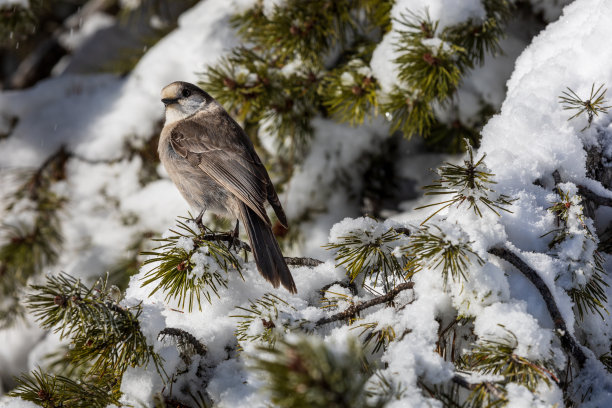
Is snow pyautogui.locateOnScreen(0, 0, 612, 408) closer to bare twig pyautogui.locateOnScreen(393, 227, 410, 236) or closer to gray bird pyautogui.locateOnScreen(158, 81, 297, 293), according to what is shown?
bare twig pyautogui.locateOnScreen(393, 227, 410, 236)

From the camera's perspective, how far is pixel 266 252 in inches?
70.3

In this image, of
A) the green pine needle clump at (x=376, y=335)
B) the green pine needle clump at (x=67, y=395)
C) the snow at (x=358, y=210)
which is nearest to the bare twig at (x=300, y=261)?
the snow at (x=358, y=210)

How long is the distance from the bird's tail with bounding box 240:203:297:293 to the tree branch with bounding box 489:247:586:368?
611 millimetres

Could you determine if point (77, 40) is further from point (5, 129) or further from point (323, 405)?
point (323, 405)

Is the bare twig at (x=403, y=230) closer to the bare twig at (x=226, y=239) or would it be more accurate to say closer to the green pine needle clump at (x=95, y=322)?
the bare twig at (x=226, y=239)

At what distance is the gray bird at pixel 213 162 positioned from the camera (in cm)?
222

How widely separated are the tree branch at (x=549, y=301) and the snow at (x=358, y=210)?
24 millimetres

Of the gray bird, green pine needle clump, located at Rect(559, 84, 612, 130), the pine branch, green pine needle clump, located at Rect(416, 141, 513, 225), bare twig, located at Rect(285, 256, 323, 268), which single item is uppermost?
green pine needle clump, located at Rect(559, 84, 612, 130)

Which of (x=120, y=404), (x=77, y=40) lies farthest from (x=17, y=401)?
(x=77, y=40)

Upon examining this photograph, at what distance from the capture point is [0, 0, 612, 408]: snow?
3.93 feet

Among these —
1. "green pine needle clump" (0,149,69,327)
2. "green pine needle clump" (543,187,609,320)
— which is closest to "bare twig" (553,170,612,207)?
"green pine needle clump" (543,187,609,320)

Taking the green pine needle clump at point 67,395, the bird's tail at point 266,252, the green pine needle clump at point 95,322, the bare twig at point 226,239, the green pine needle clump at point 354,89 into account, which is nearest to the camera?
the green pine needle clump at point 95,322

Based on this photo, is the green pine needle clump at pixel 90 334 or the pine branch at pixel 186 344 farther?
the pine branch at pixel 186 344

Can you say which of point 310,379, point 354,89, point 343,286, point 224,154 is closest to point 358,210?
point 354,89
